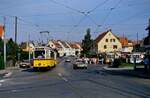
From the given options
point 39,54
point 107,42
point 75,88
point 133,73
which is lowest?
point 75,88

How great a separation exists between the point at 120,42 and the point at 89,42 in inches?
448

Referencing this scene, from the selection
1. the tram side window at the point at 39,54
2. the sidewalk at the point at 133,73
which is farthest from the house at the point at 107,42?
the tram side window at the point at 39,54

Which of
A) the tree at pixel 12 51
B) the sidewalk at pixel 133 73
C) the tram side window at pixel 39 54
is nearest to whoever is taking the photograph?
the sidewalk at pixel 133 73

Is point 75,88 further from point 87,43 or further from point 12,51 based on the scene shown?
point 87,43

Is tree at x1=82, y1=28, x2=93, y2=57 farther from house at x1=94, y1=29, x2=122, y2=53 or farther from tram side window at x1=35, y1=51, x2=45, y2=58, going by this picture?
tram side window at x1=35, y1=51, x2=45, y2=58

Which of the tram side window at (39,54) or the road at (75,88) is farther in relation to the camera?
the tram side window at (39,54)

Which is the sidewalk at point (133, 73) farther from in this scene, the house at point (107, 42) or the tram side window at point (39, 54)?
the house at point (107, 42)

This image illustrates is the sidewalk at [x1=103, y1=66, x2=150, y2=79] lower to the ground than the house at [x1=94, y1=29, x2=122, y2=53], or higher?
lower

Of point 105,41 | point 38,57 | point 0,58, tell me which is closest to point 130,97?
point 38,57

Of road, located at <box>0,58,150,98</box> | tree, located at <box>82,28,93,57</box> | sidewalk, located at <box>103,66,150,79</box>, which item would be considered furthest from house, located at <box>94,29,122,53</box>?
road, located at <box>0,58,150,98</box>

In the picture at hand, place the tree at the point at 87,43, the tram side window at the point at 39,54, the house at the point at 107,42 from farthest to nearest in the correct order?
the tree at the point at 87,43
the house at the point at 107,42
the tram side window at the point at 39,54

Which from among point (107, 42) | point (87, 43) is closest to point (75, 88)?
point (107, 42)

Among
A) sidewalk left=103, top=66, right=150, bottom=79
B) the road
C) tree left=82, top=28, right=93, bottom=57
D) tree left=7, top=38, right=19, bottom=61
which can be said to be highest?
tree left=82, top=28, right=93, bottom=57

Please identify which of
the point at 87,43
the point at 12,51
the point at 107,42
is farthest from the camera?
the point at 87,43
